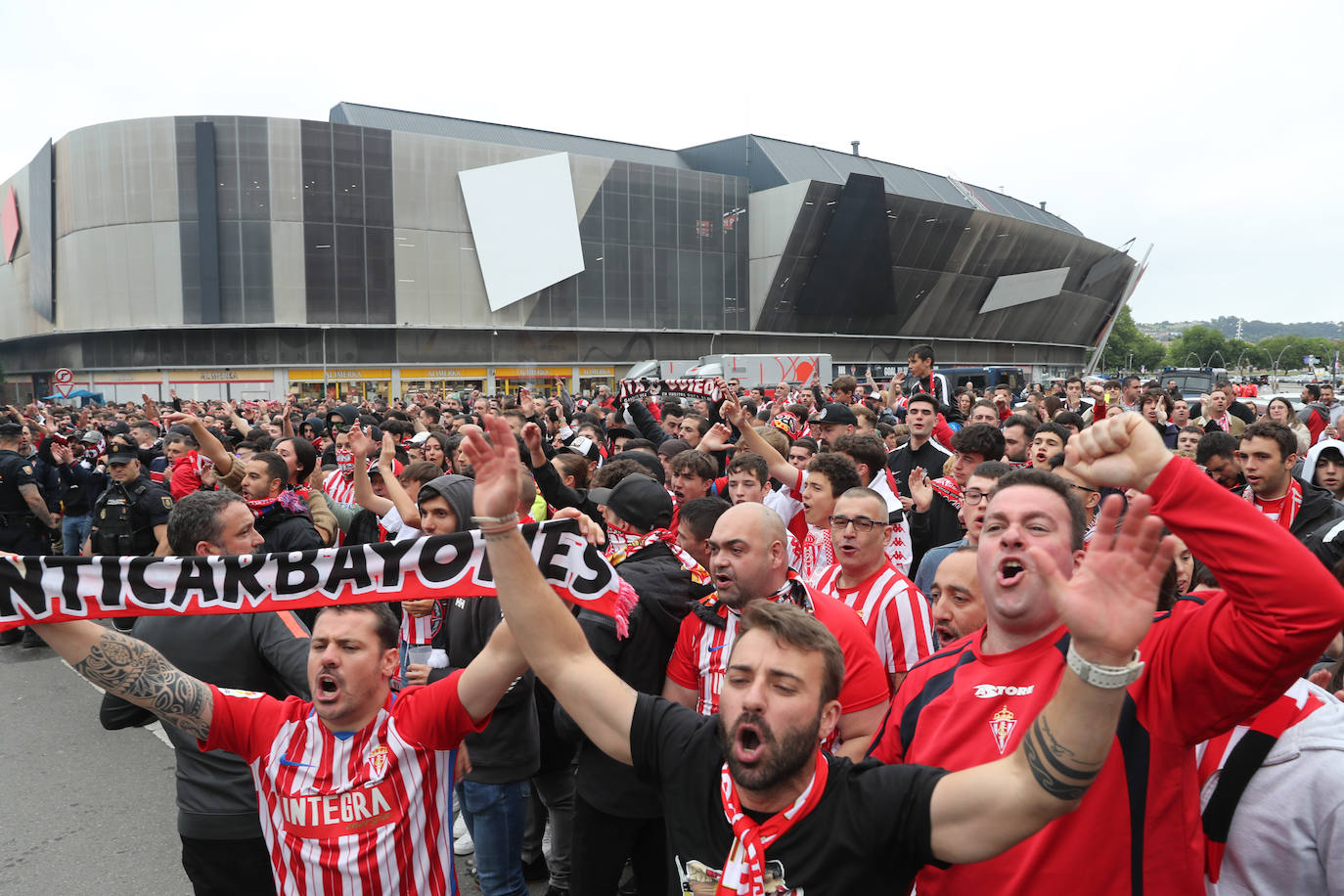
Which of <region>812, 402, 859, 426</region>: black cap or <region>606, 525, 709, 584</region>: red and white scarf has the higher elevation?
<region>812, 402, 859, 426</region>: black cap

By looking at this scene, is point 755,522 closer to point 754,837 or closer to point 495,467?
point 495,467

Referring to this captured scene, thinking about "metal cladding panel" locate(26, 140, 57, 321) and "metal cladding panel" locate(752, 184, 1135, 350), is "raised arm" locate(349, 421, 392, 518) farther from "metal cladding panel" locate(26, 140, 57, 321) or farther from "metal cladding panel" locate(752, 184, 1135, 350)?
"metal cladding panel" locate(26, 140, 57, 321)

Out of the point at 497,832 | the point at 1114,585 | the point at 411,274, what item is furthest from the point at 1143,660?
the point at 411,274

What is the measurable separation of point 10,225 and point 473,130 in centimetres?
2673

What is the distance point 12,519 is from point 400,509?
21.6 feet

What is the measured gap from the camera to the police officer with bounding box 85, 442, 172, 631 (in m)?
8.30

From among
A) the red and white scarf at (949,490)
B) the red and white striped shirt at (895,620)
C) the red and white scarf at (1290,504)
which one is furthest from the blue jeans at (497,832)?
the red and white scarf at (1290,504)

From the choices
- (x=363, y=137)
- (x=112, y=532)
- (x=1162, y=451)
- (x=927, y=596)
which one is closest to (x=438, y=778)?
(x=1162, y=451)

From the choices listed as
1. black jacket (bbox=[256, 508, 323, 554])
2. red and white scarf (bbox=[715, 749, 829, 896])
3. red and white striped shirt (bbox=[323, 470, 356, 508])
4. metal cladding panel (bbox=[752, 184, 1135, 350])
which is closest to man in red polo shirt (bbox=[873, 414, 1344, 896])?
red and white scarf (bbox=[715, 749, 829, 896])

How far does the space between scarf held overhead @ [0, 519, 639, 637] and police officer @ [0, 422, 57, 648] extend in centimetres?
804

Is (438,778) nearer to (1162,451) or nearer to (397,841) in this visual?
(397,841)

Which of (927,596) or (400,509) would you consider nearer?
(927,596)

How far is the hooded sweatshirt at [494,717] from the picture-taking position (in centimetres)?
381

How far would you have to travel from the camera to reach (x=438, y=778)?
2764 millimetres
